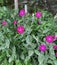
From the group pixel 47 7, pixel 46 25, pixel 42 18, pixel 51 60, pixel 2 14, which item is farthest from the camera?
pixel 47 7

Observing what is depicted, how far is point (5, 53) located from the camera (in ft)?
6.96

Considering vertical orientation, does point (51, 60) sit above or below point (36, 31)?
below

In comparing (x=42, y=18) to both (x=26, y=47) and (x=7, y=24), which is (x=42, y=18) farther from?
(x=26, y=47)

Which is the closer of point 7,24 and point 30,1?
point 7,24

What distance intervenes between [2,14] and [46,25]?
674 millimetres

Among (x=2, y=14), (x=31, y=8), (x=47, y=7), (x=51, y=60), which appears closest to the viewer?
(x=51, y=60)

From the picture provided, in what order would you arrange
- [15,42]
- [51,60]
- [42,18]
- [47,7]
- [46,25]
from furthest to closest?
[47,7], [42,18], [46,25], [15,42], [51,60]

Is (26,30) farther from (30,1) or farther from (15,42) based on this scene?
(30,1)

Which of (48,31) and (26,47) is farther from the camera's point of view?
(48,31)

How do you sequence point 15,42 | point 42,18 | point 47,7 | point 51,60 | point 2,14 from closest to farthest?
point 51,60, point 15,42, point 42,18, point 2,14, point 47,7

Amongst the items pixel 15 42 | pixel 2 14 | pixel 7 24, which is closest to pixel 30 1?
Result: pixel 2 14

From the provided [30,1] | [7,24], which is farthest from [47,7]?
[7,24]

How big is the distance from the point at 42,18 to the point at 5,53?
2.15ft

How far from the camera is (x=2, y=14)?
2680 mm
